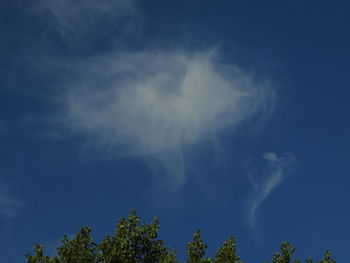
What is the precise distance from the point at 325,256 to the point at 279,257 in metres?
3.95

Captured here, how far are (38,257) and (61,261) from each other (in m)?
2.09

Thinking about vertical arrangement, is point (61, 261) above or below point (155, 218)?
below

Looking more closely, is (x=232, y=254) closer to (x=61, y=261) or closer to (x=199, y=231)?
(x=199, y=231)

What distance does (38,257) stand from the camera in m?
44.1

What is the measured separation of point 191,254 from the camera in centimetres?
4231

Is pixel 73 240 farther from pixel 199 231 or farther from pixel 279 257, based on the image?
pixel 279 257

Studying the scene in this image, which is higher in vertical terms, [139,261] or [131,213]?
[131,213]

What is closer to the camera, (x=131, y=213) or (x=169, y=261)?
(x=169, y=261)

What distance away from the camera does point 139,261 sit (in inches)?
1695

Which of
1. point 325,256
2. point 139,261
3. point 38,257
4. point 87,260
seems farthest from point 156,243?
point 325,256

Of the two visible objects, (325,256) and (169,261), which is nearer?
(169,261)

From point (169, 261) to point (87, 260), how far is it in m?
7.57

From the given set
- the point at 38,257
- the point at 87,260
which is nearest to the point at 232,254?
the point at 87,260

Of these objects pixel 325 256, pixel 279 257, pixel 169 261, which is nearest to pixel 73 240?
pixel 169 261
